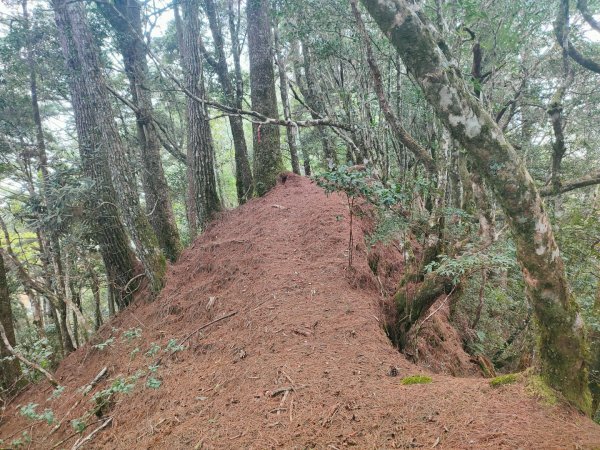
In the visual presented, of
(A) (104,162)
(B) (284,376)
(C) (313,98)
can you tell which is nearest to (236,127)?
(C) (313,98)

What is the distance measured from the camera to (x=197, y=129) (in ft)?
25.4

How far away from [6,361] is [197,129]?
17.4 feet

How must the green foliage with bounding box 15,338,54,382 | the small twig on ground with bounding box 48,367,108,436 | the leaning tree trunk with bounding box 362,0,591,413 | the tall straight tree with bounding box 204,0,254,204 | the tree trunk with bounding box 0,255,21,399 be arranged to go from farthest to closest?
the tall straight tree with bounding box 204,0,254,204 → the tree trunk with bounding box 0,255,21,399 → the green foliage with bounding box 15,338,54,382 → the small twig on ground with bounding box 48,367,108,436 → the leaning tree trunk with bounding box 362,0,591,413

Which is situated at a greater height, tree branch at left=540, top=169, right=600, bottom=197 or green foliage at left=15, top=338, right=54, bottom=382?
tree branch at left=540, top=169, right=600, bottom=197

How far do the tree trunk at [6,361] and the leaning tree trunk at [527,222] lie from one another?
22.8ft

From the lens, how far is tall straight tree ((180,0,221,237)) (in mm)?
7410

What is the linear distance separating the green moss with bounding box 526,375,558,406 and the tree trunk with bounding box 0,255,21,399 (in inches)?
268

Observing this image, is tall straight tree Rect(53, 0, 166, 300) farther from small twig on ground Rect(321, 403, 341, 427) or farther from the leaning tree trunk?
the leaning tree trunk

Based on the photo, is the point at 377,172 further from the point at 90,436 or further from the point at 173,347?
the point at 90,436

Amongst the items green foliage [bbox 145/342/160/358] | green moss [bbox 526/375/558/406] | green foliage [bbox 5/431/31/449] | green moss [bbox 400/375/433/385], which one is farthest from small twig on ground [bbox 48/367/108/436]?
green moss [bbox 526/375/558/406]

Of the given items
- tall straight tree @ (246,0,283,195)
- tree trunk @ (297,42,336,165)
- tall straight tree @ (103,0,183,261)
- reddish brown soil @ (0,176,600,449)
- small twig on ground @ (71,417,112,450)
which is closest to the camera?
reddish brown soil @ (0,176,600,449)

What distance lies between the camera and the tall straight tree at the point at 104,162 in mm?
5899

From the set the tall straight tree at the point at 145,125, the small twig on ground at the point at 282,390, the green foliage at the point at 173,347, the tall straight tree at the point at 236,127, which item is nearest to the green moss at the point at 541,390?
the small twig on ground at the point at 282,390

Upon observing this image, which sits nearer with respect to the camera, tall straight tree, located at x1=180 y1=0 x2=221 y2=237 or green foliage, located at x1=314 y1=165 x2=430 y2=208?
green foliage, located at x1=314 y1=165 x2=430 y2=208
